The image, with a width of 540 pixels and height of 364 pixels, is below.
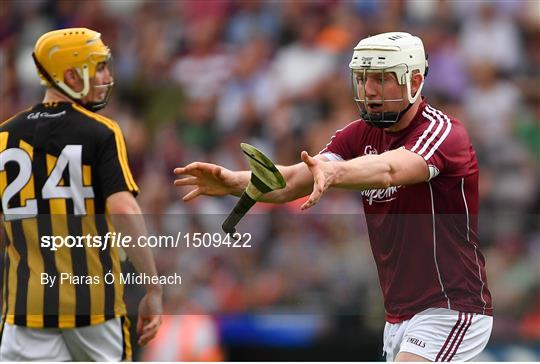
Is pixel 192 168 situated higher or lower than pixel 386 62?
lower

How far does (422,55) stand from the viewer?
4.98 m

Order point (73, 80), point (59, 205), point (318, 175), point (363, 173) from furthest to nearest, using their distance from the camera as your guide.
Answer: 1. point (73, 80)
2. point (59, 205)
3. point (363, 173)
4. point (318, 175)

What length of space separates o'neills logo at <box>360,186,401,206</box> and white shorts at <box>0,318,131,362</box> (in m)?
1.32

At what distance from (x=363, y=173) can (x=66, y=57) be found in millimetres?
1801

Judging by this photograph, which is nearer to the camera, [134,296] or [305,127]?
[134,296]

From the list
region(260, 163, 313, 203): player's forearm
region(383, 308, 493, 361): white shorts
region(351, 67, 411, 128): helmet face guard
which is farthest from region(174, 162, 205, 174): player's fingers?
region(383, 308, 493, 361): white shorts

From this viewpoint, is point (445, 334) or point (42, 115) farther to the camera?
point (42, 115)

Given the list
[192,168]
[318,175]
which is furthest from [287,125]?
[318,175]

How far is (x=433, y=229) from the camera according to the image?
4.80 m

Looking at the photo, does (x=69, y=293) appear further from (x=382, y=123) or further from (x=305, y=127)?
(x=305, y=127)

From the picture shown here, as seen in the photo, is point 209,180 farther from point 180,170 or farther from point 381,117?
point 381,117

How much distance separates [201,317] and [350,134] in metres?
2.72

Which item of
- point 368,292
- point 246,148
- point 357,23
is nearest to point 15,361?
point 246,148

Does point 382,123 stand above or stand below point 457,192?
above
